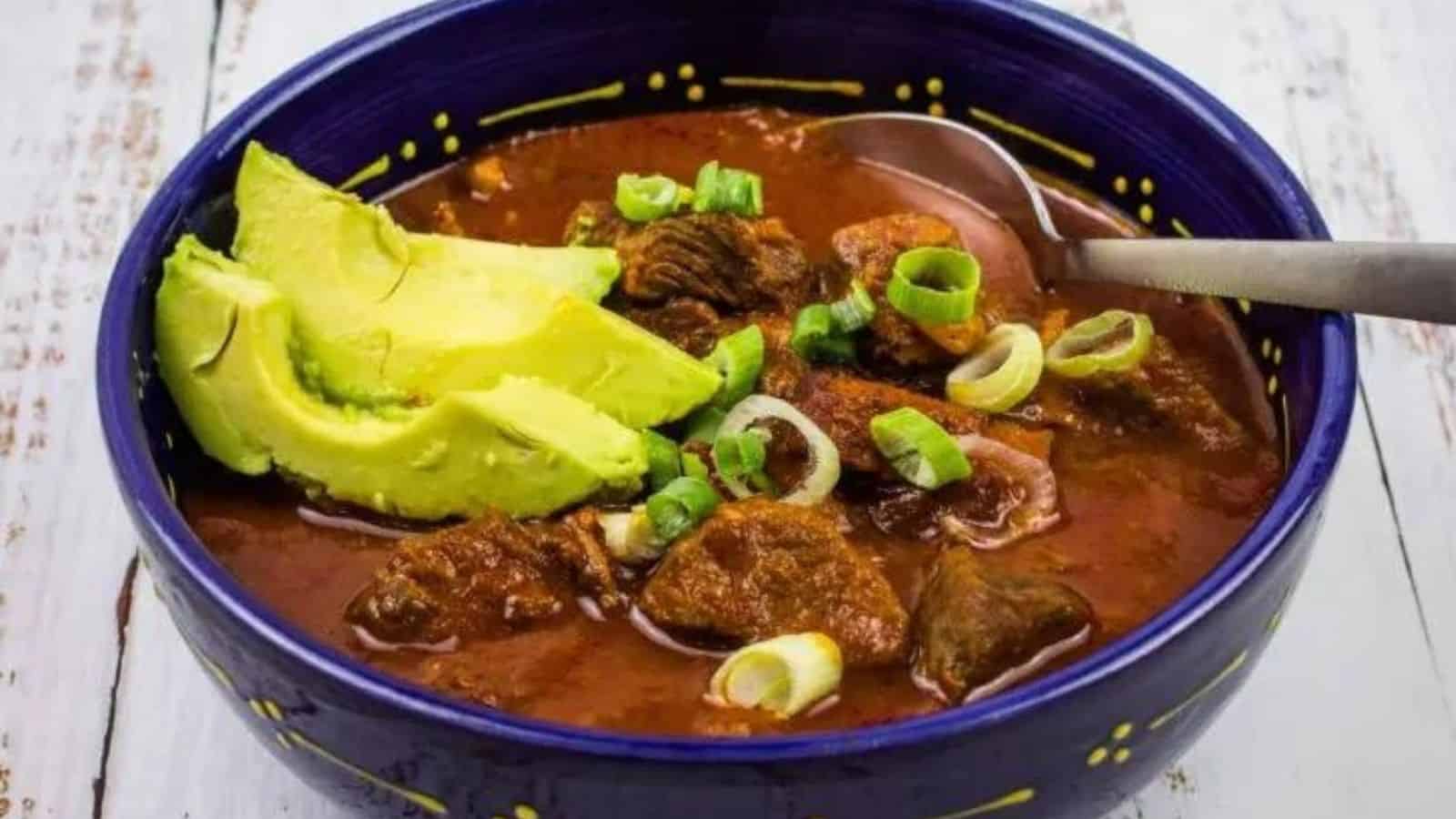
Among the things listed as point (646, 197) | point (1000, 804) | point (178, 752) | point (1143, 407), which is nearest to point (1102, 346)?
point (1143, 407)

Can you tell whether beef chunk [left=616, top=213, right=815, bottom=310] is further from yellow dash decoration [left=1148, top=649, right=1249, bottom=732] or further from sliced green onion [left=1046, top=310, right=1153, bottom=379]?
yellow dash decoration [left=1148, top=649, right=1249, bottom=732]

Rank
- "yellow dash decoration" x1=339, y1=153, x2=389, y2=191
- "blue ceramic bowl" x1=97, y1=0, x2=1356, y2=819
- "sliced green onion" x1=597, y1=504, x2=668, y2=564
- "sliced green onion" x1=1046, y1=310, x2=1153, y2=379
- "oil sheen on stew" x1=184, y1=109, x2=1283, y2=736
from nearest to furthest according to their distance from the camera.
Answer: "blue ceramic bowl" x1=97, y1=0, x2=1356, y2=819 → "oil sheen on stew" x1=184, y1=109, x2=1283, y2=736 → "sliced green onion" x1=597, y1=504, x2=668, y2=564 → "sliced green onion" x1=1046, y1=310, x2=1153, y2=379 → "yellow dash decoration" x1=339, y1=153, x2=389, y2=191

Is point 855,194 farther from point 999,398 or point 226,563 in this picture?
point 226,563

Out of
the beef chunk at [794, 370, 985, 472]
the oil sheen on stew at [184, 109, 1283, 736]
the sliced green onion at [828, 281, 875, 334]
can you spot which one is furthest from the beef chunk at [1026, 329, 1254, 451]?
the sliced green onion at [828, 281, 875, 334]

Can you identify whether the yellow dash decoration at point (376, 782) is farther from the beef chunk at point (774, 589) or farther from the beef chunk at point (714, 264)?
the beef chunk at point (714, 264)

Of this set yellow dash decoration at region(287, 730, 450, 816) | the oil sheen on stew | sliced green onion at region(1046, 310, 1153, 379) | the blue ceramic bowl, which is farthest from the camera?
sliced green onion at region(1046, 310, 1153, 379)

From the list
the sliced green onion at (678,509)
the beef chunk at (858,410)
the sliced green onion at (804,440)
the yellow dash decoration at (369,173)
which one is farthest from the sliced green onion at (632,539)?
the yellow dash decoration at (369,173)

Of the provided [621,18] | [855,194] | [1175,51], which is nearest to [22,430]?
[621,18]
